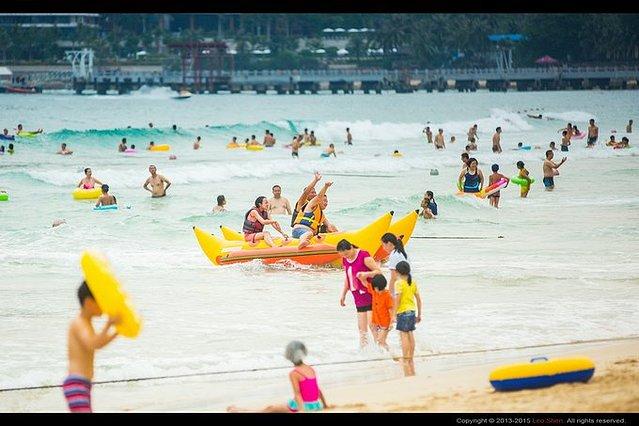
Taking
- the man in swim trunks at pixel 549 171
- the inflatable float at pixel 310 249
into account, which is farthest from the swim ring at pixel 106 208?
the man in swim trunks at pixel 549 171

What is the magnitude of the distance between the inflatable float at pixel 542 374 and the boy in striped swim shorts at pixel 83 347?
2312 millimetres

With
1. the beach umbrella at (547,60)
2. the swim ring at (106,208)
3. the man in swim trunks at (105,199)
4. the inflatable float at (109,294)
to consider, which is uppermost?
the inflatable float at (109,294)

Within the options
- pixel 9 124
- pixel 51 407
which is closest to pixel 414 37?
pixel 9 124

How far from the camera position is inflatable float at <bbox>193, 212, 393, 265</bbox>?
11.7m

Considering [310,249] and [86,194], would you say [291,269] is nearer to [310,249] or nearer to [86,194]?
[310,249]

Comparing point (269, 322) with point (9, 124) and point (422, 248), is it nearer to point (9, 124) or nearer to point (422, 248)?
point (422, 248)

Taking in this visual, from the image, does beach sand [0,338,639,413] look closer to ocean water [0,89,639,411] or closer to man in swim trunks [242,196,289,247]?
ocean water [0,89,639,411]

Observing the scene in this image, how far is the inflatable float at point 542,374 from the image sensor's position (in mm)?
6465

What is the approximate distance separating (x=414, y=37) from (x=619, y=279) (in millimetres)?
91302

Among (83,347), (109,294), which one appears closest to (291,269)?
(83,347)

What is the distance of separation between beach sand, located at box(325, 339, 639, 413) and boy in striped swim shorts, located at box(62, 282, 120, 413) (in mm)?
1450

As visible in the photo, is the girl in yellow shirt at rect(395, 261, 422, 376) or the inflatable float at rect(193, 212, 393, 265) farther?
the inflatable float at rect(193, 212, 393, 265)

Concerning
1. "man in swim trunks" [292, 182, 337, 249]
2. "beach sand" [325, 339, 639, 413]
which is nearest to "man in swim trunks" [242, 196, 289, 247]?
"man in swim trunks" [292, 182, 337, 249]

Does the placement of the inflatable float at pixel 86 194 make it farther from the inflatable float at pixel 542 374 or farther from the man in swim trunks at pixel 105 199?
the inflatable float at pixel 542 374
